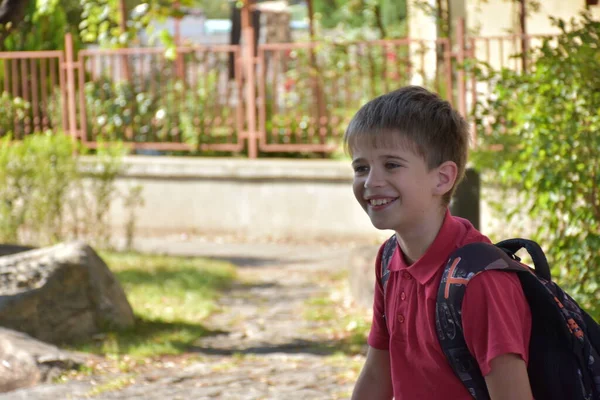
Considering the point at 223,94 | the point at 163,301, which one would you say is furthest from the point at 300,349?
the point at 223,94

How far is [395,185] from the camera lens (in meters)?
2.28

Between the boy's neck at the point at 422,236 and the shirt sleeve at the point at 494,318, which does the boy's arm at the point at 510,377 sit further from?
the boy's neck at the point at 422,236

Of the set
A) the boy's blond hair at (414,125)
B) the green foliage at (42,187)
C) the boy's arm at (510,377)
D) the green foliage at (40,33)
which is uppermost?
the green foliage at (40,33)

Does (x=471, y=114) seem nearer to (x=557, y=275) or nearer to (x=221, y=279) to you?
(x=557, y=275)

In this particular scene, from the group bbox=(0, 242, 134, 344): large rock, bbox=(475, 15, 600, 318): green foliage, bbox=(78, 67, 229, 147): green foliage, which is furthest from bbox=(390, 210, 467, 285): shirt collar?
bbox=(78, 67, 229, 147): green foliage

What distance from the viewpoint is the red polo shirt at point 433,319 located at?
2061 millimetres

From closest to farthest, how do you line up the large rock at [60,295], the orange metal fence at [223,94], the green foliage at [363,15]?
the large rock at [60,295] → the orange metal fence at [223,94] → the green foliage at [363,15]

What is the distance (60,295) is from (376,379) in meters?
3.87

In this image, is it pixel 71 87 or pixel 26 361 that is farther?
pixel 71 87

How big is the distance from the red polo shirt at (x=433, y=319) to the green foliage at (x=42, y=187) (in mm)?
7239

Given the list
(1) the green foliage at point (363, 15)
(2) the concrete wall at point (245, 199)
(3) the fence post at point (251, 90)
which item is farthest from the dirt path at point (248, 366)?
(1) the green foliage at point (363, 15)

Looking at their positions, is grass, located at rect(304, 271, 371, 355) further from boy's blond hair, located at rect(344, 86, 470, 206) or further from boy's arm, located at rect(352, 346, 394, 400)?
boy's blond hair, located at rect(344, 86, 470, 206)

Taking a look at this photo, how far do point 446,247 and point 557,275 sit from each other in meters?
2.80

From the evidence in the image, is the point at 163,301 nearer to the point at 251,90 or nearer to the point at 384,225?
the point at 251,90
